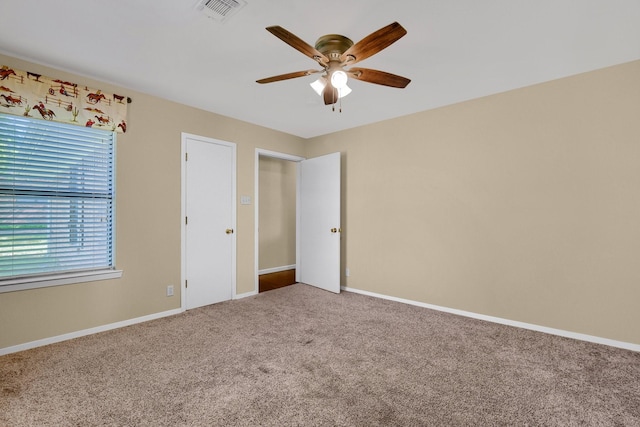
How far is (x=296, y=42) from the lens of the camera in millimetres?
1785

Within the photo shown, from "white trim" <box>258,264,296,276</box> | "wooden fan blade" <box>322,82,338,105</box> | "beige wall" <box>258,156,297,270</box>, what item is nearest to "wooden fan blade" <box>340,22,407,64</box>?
"wooden fan blade" <box>322,82,338,105</box>

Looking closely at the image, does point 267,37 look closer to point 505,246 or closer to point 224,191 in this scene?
point 224,191

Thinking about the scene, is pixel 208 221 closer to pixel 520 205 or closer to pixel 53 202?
pixel 53 202

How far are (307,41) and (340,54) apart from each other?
38 centimetres

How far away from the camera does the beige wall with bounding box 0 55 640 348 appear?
8.65 ft

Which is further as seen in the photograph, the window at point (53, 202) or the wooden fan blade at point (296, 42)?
the window at point (53, 202)

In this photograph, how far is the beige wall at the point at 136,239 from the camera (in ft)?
8.50

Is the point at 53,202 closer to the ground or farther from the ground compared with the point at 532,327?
farther from the ground

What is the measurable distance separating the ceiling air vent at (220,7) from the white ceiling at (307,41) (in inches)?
1.8

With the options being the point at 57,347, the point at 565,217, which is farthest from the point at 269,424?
the point at 565,217

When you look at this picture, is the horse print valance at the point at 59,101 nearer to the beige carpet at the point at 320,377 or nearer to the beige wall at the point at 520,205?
the beige carpet at the point at 320,377

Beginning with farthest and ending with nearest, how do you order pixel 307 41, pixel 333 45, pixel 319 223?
pixel 319 223 < pixel 307 41 < pixel 333 45

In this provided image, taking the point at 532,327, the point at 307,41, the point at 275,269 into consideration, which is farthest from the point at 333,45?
the point at 275,269

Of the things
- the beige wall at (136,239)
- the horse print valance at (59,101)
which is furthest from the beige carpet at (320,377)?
the horse print valance at (59,101)
